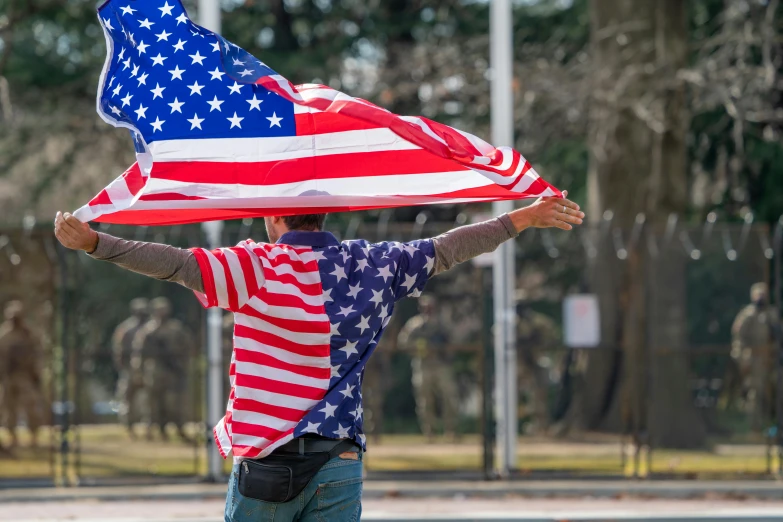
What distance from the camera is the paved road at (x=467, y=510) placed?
35.9 feet

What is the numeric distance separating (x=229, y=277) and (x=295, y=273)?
21 centimetres

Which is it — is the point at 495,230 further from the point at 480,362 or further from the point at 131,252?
the point at 480,362

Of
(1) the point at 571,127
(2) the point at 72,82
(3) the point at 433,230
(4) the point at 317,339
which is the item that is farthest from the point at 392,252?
(2) the point at 72,82

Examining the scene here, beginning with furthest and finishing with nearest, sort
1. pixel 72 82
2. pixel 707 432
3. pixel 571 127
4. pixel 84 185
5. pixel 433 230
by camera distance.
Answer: pixel 84 185, pixel 72 82, pixel 571 127, pixel 707 432, pixel 433 230

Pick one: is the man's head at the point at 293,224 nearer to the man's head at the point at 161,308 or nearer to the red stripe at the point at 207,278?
the red stripe at the point at 207,278

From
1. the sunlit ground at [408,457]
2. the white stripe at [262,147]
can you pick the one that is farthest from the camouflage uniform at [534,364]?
the white stripe at [262,147]

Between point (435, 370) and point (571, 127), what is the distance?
779 cm

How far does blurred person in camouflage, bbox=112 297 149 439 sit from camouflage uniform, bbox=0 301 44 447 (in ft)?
2.80

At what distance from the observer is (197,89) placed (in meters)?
4.89

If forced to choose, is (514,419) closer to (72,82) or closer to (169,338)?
(169,338)

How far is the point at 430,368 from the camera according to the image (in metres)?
15.4

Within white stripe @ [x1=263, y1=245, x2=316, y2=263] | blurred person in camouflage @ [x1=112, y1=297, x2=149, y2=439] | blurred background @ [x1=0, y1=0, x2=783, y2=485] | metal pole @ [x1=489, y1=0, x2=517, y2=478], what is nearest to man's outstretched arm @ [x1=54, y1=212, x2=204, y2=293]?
white stripe @ [x1=263, y1=245, x2=316, y2=263]

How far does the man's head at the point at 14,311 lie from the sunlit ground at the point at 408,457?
4.18 ft

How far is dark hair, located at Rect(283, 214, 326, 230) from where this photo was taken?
14.5 feet
